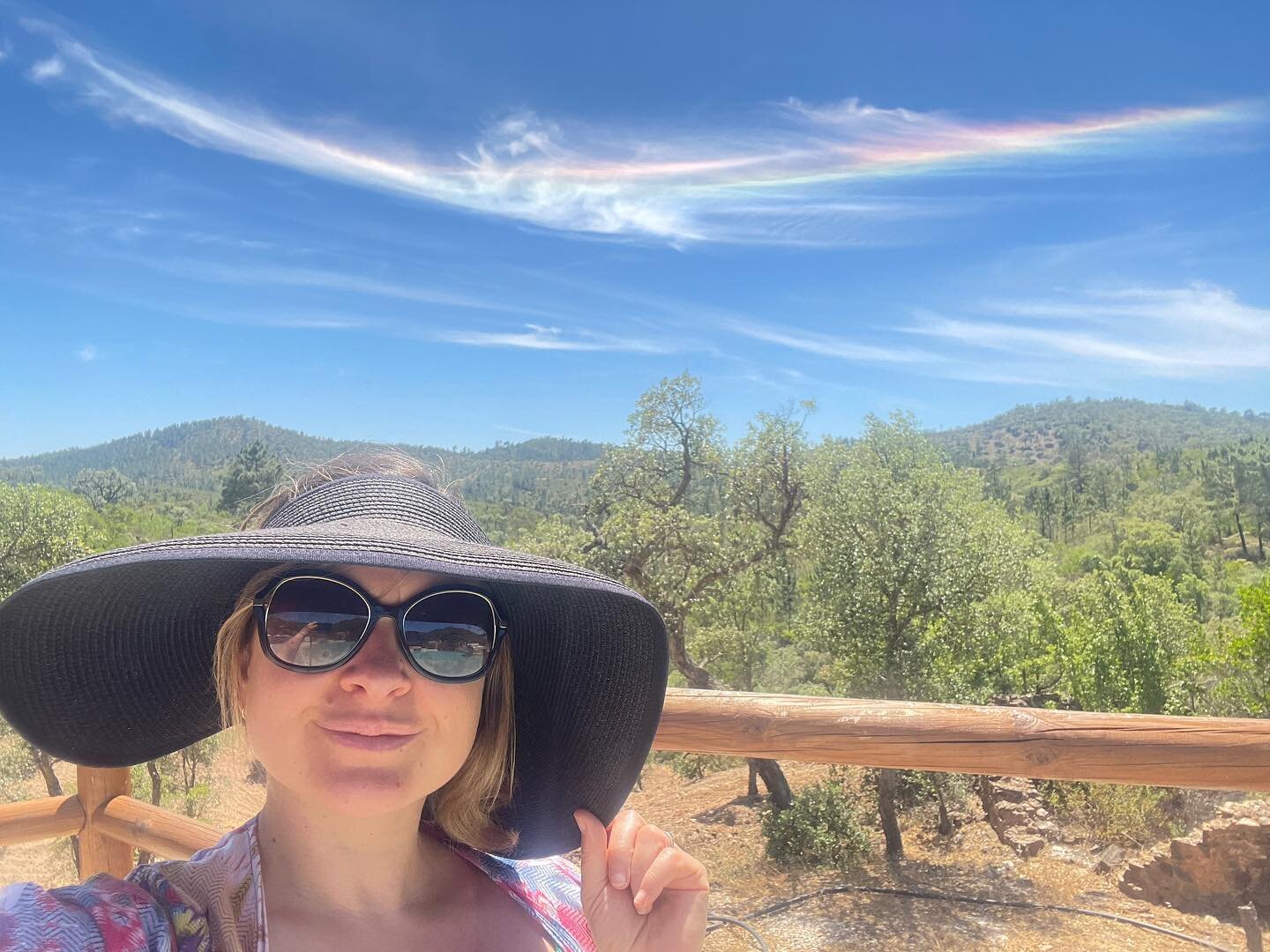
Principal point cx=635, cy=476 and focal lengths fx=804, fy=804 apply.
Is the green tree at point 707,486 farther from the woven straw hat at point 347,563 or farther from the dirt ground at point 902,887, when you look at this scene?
the woven straw hat at point 347,563

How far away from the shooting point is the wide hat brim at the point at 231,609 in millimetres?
980

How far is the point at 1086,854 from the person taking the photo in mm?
13430

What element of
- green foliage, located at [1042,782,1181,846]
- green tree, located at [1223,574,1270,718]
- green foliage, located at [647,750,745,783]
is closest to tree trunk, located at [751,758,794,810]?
green foliage, located at [647,750,745,783]

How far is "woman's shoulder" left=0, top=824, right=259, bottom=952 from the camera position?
804mm

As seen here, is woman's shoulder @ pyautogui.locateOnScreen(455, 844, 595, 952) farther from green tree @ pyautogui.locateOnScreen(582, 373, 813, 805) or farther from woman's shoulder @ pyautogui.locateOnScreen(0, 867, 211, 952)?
green tree @ pyautogui.locateOnScreen(582, 373, 813, 805)

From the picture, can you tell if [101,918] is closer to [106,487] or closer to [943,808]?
[943,808]

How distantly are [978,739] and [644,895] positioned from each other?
103 cm

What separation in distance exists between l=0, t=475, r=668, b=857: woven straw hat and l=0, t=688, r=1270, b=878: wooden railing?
27.1 inches

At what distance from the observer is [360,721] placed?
1.02 meters

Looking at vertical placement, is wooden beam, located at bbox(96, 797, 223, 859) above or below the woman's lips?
below

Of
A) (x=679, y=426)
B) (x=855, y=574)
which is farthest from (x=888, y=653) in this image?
(x=679, y=426)

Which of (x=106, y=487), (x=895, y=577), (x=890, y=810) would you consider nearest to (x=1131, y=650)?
(x=890, y=810)

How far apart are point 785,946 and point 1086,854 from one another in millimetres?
6715

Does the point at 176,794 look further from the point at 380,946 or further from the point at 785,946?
the point at 380,946
